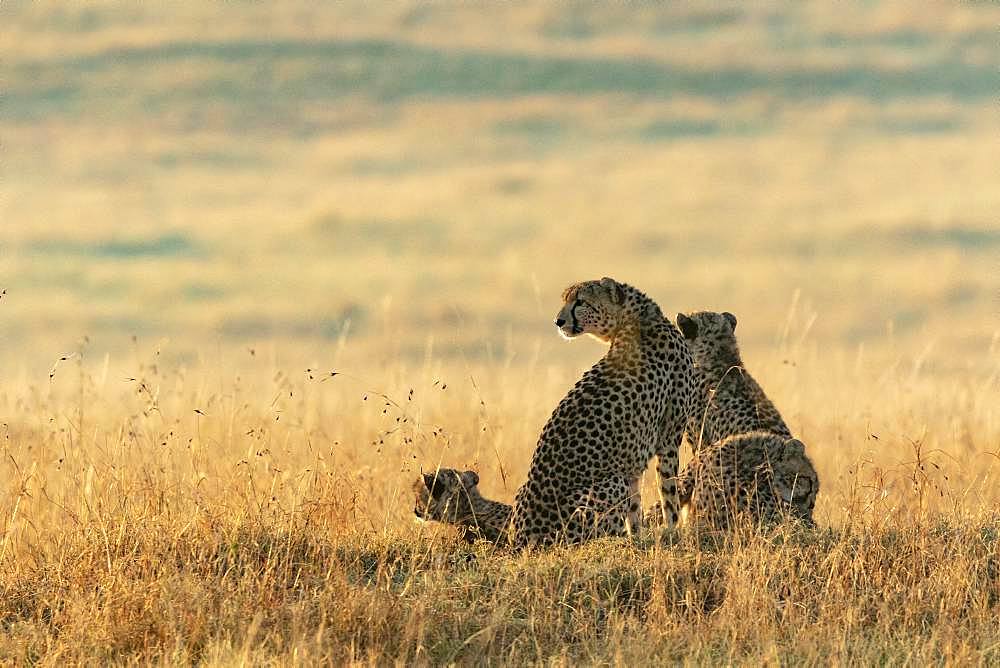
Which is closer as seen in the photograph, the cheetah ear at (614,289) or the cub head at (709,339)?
the cheetah ear at (614,289)

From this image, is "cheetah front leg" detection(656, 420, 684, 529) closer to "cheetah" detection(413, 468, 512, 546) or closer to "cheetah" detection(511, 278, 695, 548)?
"cheetah" detection(511, 278, 695, 548)

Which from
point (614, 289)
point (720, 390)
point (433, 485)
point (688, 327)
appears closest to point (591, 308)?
point (614, 289)

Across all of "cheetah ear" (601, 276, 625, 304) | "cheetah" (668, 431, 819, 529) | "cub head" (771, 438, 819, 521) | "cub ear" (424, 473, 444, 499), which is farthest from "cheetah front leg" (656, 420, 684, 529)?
"cub ear" (424, 473, 444, 499)

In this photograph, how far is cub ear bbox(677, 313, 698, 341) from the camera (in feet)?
23.5

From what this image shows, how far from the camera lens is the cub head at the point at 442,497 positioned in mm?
6727

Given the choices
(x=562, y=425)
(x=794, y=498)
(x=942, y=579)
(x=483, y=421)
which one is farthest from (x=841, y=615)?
(x=483, y=421)

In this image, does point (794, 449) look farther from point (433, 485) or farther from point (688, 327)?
point (433, 485)

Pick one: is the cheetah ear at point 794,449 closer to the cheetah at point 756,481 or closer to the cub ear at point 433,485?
the cheetah at point 756,481

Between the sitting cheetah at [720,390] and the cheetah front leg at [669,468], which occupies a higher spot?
the sitting cheetah at [720,390]

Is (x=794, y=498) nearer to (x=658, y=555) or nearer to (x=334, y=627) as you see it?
(x=658, y=555)

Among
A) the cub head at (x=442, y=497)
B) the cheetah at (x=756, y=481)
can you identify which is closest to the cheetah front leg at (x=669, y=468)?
the cheetah at (x=756, y=481)

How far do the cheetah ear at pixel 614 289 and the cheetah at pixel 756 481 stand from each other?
0.90m

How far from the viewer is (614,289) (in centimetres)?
687

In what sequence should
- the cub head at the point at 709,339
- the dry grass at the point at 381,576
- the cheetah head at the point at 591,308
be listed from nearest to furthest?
1. the dry grass at the point at 381,576
2. the cheetah head at the point at 591,308
3. the cub head at the point at 709,339
